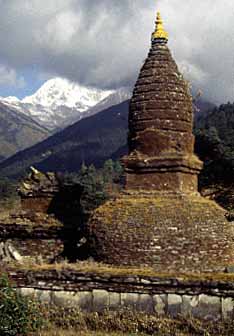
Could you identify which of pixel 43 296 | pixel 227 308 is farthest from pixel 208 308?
pixel 43 296

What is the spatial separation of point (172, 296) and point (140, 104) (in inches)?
208

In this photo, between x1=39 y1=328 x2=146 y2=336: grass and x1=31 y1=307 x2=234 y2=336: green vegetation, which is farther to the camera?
x1=31 y1=307 x2=234 y2=336: green vegetation

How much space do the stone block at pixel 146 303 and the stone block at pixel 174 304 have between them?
35cm

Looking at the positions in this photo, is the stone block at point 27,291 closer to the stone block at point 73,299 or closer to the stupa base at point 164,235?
the stone block at point 73,299

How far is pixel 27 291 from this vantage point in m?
12.5

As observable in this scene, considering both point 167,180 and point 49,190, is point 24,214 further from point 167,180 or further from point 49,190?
point 167,180

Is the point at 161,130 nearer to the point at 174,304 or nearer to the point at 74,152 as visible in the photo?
the point at 174,304

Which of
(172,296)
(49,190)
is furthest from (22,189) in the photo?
(172,296)

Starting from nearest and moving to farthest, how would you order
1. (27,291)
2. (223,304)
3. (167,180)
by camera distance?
(223,304)
(27,291)
(167,180)

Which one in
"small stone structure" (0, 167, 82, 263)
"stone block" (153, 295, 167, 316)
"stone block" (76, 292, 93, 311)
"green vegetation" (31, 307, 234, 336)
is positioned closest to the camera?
"green vegetation" (31, 307, 234, 336)

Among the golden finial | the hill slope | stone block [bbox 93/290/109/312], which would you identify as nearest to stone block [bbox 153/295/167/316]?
stone block [bbox 93/290/109/312]

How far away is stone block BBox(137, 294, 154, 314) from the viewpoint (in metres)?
11.7

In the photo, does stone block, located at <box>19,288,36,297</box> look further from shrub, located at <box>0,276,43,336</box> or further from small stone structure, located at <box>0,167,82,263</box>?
small stone structure, located at <box>0,167,82,263</box>

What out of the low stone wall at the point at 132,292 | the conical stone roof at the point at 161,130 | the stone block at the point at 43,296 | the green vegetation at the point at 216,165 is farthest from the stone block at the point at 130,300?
the green vegetation at the point at 216,165
